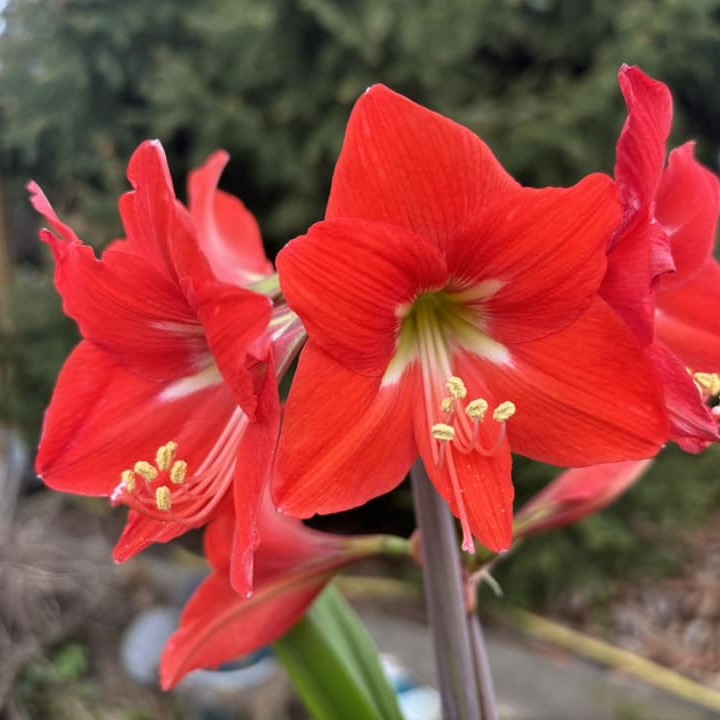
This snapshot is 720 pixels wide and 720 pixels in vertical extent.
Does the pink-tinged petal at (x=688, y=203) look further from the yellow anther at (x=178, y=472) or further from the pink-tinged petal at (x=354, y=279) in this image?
the yellow anther at (x=178, y=472)

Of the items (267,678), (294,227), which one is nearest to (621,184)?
(267,678)

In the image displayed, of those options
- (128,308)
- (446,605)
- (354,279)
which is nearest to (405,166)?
(354,279)

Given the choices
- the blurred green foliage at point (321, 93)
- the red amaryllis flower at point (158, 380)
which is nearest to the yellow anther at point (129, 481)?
the red amaryllis flower at point (158, 380)

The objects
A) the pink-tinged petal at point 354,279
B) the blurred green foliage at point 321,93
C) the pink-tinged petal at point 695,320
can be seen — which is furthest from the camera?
the blurred green foliage at point 321,93

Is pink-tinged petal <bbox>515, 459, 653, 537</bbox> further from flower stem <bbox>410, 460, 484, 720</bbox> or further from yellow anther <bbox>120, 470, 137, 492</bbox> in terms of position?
yellow anther <bbox>120, 470, 137, 492</bbox>

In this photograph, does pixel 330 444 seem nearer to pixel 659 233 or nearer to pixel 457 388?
pixel 457 388

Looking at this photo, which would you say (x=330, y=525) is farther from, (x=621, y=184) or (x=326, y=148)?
(x=621, y=184)

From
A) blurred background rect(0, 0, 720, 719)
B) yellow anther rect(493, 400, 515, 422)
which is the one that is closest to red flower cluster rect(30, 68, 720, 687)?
yellow anther rect(493, 400, 515, 422)
